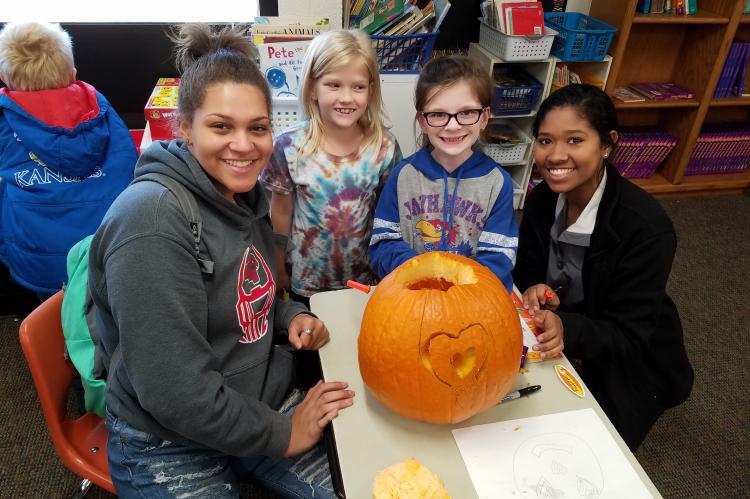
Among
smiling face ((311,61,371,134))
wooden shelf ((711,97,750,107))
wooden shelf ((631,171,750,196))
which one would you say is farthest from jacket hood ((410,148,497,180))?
wooden shelf ((711,97,750,107))

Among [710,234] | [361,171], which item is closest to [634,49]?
[710,234]

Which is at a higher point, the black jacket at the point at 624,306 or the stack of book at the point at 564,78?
the stack of book at the point at 564,78

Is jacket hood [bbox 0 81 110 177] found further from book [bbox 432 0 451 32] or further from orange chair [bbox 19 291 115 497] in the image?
book [bbox 432 0 451 32]

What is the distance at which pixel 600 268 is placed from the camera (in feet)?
4.03

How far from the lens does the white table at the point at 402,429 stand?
76cm

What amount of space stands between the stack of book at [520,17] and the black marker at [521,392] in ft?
6.73

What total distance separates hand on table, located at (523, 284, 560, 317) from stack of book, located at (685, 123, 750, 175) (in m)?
2.67

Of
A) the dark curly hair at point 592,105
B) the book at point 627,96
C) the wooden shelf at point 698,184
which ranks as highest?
the dark curly hair at point 592,105

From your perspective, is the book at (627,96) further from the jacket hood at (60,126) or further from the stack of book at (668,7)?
the jacket hood at (60,126)

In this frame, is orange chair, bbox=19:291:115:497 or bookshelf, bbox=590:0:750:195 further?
bookshelf, bbox=590:0:750:195

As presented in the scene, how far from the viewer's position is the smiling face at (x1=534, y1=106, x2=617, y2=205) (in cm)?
122

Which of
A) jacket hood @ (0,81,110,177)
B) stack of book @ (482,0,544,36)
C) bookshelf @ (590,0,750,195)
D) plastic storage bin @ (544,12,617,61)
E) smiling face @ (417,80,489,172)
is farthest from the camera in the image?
bookshelf @ (590,0,750,195)

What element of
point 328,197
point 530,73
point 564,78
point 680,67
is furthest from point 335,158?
point 680,67

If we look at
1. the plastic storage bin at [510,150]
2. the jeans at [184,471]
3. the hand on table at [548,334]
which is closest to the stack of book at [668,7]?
the plastic storage bin at [510,150]
